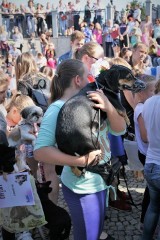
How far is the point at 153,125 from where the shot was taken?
243 centimetres

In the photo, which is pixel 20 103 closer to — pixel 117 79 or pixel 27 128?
pixel 27 128

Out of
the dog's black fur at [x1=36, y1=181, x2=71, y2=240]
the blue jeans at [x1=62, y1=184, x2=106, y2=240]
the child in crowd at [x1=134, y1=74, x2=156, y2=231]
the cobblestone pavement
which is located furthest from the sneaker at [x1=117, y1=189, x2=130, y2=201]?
the blue jeans at [x1=62, y1=184, x2=106, y2=240]

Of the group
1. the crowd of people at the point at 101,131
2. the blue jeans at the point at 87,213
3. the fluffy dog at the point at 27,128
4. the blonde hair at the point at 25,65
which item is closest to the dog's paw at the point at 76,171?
the crowd of people at the point at 101,131

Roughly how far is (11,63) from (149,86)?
35.0ft

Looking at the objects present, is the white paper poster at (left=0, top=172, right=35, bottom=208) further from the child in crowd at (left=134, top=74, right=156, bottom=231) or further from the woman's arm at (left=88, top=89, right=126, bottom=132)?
the child in crowd at (left=134, top=74, right=156, bottom=231)

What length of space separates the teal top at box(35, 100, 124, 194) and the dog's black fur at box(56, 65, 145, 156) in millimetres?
A: 79

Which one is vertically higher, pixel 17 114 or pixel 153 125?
pixel 153 125

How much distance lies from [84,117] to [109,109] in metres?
0.17

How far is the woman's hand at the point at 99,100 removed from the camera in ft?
5.62

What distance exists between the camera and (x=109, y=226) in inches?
129

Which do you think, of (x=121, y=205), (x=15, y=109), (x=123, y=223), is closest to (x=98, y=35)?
(x=15, y=109)

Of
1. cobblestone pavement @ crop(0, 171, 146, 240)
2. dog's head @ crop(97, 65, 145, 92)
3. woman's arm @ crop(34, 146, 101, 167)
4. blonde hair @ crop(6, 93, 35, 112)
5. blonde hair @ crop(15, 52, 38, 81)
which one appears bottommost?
cobblestone pavement @ crop(0, 171, 146, 240)

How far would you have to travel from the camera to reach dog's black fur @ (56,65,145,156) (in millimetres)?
1682

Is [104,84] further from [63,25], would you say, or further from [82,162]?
[63,25]
